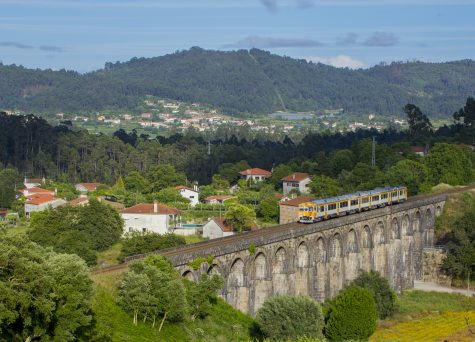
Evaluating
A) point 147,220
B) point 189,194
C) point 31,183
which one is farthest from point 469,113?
point 147,220

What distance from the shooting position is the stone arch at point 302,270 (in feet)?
219

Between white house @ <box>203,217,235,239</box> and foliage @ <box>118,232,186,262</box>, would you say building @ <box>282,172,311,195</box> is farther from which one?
foliage @ <box>118,232,186,262</box>

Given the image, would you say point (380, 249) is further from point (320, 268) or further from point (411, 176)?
point (411, 176)

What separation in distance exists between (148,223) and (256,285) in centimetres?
3438

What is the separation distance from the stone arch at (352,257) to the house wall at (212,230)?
19.1 metres

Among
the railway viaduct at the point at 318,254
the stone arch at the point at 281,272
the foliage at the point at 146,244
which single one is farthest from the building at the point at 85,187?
the stone arch at the point at 281,272

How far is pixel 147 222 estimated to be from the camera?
93.9m

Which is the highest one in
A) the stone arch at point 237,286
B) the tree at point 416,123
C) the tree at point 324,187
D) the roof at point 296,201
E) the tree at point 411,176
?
the tree at point 416,123

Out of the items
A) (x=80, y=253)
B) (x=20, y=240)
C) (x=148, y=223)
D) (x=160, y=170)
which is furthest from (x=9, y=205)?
(x=20, y=240)

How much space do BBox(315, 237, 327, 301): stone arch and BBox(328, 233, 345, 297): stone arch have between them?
116 centimetres

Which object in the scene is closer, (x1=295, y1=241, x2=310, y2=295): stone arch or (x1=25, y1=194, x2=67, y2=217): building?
(x1=295, y1=241, x2=310, y2=295): stone arch

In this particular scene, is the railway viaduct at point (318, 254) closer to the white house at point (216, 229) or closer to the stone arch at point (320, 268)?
the stone arch at point (320, 268)

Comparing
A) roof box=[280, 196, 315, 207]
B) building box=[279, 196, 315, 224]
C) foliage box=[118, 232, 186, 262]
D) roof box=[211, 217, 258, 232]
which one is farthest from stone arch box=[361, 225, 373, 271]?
roof box=[280, 196, 315, 207]

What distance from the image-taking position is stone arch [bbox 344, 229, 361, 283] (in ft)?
247
